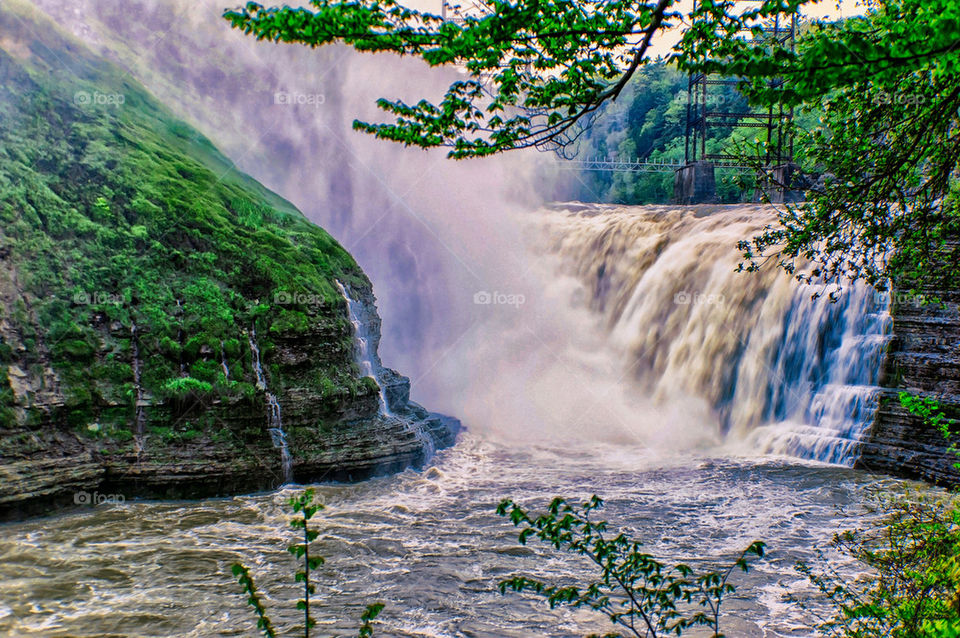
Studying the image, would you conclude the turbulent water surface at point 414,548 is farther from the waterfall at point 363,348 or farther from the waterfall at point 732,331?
the waterfall at point 363,348

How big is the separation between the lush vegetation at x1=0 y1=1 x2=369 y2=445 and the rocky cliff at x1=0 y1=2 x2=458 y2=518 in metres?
0.03

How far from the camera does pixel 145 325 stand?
11.1 meters

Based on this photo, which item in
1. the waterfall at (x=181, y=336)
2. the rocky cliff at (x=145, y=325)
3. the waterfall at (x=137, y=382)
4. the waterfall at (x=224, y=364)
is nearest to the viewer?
the rocky cliff at (x=145, y=325)

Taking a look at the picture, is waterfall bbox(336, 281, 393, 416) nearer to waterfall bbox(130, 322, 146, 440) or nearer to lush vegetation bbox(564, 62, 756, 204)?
waterfall bbox(130, 322, 146, 440)

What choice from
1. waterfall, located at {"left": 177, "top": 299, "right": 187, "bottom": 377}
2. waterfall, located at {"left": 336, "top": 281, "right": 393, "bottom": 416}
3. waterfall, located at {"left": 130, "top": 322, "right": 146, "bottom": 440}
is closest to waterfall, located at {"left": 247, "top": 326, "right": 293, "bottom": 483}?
waterfall, located at {"left": 177, "top": 299, "right": 187, "bottom": 377}

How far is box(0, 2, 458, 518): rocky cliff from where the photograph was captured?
33.0ft

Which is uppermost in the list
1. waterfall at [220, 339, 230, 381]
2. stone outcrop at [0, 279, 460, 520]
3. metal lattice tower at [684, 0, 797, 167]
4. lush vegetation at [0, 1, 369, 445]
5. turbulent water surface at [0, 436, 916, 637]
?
metal lattice tower at [684, 0, 797, 167]

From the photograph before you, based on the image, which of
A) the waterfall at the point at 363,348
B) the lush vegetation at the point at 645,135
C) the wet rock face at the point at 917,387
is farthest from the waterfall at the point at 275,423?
the lush vegetation at the point at 645,135

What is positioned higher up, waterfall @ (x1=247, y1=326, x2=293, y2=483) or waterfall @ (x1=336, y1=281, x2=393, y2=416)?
waterfall @ (x1=336, y1=281, x2=393, y2=416)

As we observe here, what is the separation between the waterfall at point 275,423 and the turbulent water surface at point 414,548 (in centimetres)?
46

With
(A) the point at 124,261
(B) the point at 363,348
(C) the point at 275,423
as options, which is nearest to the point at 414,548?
(C) the point at 275,423

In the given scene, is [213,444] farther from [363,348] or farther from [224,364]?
[363,348]

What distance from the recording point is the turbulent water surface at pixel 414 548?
6910mm

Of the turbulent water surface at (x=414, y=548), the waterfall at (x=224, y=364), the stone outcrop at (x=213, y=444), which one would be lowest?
the turbulent water surface at (x=414, y=548)
